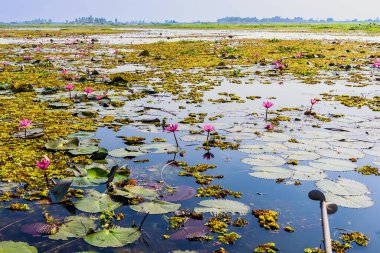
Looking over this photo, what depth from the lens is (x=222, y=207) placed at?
3.17 m

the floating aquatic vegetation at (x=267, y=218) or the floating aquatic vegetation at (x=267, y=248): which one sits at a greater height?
the floating aquatic vegetation at (x=267, y=218)

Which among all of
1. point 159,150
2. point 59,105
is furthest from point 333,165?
point 59,105

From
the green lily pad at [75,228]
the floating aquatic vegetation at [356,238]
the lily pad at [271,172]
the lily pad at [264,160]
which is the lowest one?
the floating aquatic vegetation at [356,238]

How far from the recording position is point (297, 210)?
127 inches

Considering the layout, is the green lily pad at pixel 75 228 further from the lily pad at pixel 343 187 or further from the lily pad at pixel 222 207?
the lily pad at pixel 343 187

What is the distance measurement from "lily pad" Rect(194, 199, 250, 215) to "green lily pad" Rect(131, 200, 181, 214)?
0.65 feet

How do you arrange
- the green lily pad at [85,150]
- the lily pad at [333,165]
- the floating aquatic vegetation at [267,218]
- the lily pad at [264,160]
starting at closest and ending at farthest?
the floating aquatic vegetation at [267,218], the lily pad at [333,165], the lily pad at [264,160], the green lily pad at [85,150]

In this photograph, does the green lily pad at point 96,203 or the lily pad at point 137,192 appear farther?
the lily pad at point 137,192

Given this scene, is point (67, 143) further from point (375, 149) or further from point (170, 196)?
point (375, 149)

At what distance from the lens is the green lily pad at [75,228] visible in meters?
Answer: 2.72

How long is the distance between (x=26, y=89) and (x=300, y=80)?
276 inches

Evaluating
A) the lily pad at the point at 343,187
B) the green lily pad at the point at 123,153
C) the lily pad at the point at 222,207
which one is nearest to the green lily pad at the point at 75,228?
the lily pad at the point at 222,207

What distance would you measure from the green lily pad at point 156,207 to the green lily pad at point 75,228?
406 millimetres

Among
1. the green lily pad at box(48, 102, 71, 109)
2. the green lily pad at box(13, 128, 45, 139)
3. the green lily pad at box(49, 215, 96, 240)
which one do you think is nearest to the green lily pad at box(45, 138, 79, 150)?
the green lily pad at box(13, 128, 45, 139)
